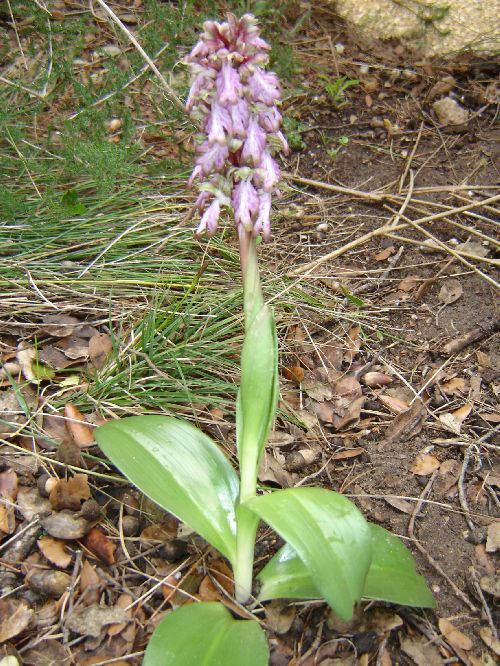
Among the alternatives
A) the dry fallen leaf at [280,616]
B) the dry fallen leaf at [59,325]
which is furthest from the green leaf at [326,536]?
the dry fallen leaf at [59,325]

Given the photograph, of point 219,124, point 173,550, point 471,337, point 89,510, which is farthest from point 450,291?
point 89,510

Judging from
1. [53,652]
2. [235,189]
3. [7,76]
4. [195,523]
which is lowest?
[53,652]

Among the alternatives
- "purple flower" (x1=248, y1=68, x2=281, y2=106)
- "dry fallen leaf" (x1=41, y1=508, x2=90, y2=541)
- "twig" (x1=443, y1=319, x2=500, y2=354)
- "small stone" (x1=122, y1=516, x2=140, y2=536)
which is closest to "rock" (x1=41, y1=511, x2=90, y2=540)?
"dry fallen leaf" (x1=41, y1=508, x2=90, y2=541)

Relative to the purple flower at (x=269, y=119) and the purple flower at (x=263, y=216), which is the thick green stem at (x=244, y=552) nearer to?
the purple flower at (x=263, y=216)

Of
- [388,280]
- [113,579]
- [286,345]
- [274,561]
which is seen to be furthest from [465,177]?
[113,579]

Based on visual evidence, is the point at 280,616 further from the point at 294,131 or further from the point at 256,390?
the point at 294,131

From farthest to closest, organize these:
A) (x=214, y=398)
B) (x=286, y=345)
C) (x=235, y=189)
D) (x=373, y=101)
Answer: (x=373, y=101) < (x=286, y=345) < (x=214, y=398) < (x=235, y=189)

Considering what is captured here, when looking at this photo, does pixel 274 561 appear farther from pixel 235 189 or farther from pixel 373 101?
pixel 373 101
